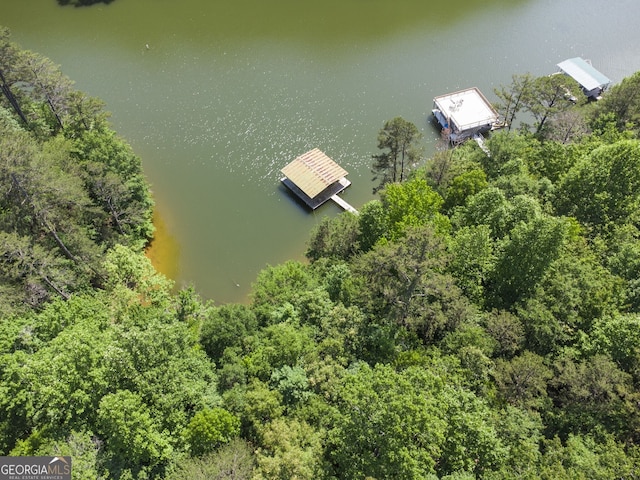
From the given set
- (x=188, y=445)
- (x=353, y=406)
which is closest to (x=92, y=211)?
(x=188, y=445)

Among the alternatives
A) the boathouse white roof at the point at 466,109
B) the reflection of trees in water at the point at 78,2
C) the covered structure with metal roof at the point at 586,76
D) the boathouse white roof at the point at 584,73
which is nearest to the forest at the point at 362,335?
the boathouse white roof at the point at 466,109

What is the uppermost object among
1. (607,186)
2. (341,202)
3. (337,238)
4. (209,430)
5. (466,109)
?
(466,109)

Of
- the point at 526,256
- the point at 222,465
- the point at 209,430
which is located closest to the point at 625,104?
the point at 526,256

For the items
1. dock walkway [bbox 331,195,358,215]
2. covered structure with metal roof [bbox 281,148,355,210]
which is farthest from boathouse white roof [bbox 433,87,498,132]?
dock walkway [bbox 331,195,358,215]

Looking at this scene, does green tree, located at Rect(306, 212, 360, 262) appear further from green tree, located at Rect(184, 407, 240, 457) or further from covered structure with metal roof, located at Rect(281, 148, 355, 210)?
green tree, located at Rect(184, 407, 240, 457)

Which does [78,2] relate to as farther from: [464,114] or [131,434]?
[131,434]

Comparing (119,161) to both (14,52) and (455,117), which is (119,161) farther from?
(455,117)
